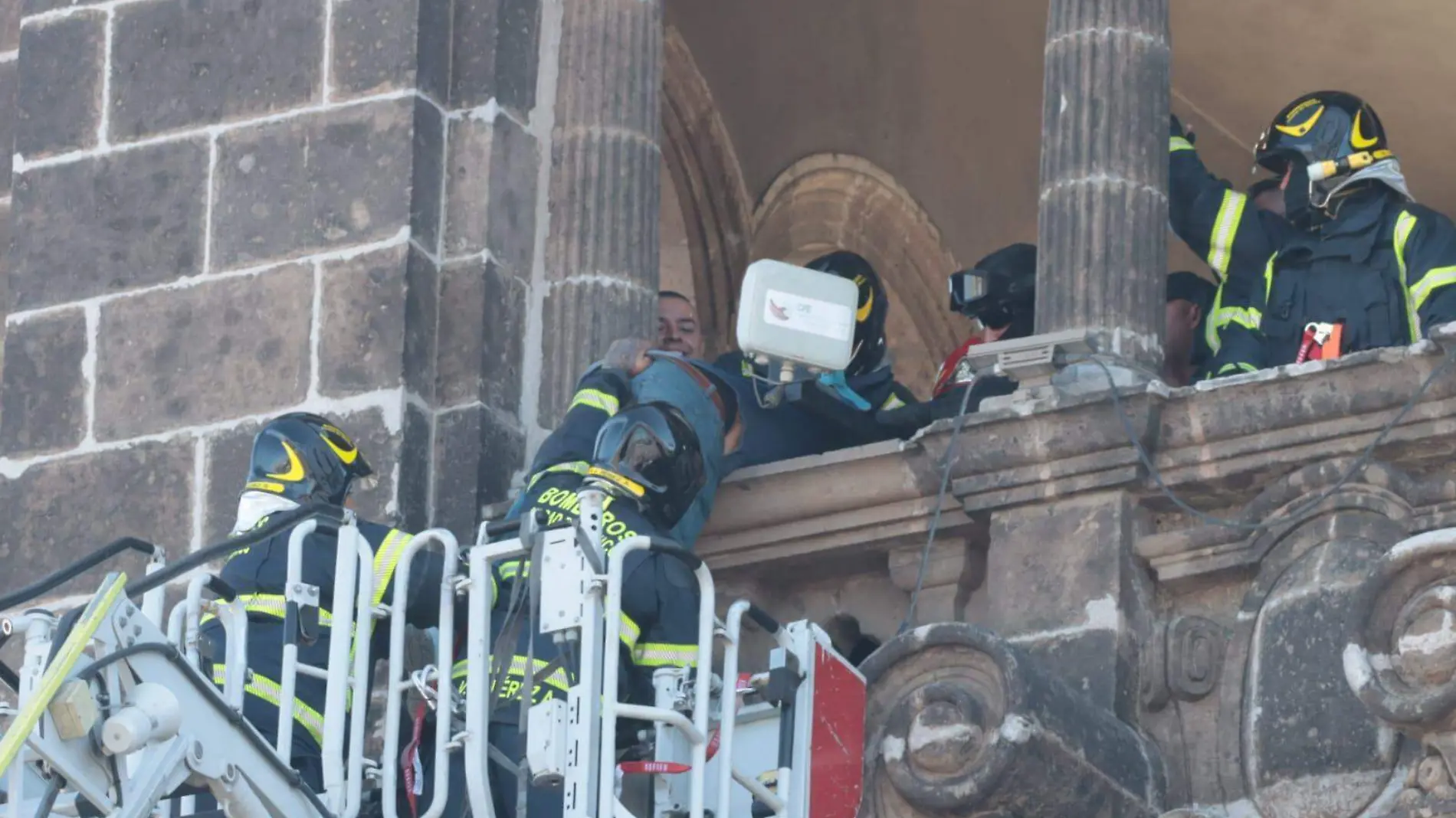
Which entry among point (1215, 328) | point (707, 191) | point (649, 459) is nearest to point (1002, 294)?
point (1215, 328)

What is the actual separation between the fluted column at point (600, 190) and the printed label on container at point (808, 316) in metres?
0.84

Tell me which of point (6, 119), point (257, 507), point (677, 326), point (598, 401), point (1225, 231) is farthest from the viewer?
point (6, 119)

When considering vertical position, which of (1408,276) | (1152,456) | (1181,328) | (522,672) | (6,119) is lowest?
(522,672)

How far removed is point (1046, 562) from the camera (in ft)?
36.0

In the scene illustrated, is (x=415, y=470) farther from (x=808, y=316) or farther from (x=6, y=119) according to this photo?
(x=6, y=119)

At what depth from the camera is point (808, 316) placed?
11.4 metres

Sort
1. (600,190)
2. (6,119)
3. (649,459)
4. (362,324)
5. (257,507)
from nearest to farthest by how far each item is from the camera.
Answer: (649,459)
(257,507)
(362,324)
(600,190)
(6,119)

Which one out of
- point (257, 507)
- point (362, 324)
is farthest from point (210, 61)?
point (257, 507)

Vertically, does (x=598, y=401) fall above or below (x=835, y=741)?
above

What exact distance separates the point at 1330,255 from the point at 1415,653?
1.78 m

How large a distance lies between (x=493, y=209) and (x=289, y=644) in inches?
88.7

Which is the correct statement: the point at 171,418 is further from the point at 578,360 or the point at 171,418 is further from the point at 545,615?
the point at 545,615

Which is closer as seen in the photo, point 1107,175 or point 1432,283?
point 1432,283

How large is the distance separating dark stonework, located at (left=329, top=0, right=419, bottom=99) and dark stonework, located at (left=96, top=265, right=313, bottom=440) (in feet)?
1.90
